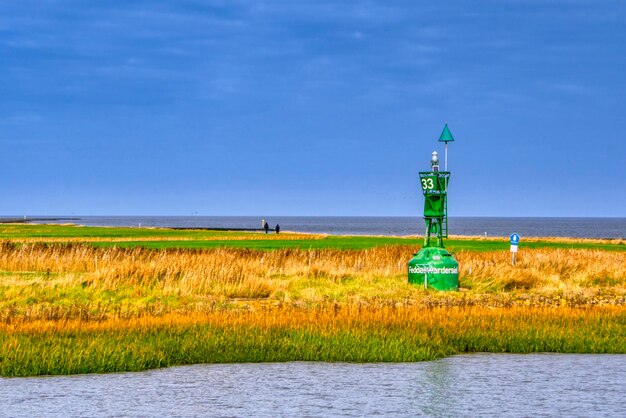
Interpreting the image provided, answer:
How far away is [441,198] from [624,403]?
1526cm

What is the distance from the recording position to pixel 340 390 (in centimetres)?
1526

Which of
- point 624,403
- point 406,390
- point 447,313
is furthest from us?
point 447,313

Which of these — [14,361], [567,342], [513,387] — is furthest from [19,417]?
[567,342]

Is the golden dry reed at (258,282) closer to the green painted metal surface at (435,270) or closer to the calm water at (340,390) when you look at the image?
the green painted metal surface at (435,270)

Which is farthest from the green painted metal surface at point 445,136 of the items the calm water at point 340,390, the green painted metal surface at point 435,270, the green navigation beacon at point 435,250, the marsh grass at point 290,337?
the calm water at point 340,390

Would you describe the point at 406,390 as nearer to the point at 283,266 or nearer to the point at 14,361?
the point at 14,361

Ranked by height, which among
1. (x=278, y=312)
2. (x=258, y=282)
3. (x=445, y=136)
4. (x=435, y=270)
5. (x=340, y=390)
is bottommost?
(x=340, y=390)

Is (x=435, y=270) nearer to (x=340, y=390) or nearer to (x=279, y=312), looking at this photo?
(x=279, y=312)

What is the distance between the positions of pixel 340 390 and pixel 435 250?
47.5 feet

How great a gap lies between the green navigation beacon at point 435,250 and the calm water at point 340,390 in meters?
10.9

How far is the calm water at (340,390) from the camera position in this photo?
13789 mm

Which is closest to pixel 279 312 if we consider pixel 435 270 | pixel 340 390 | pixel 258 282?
pixel 258 282

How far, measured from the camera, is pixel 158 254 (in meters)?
42.7

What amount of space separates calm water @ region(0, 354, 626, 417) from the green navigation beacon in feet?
35.7
